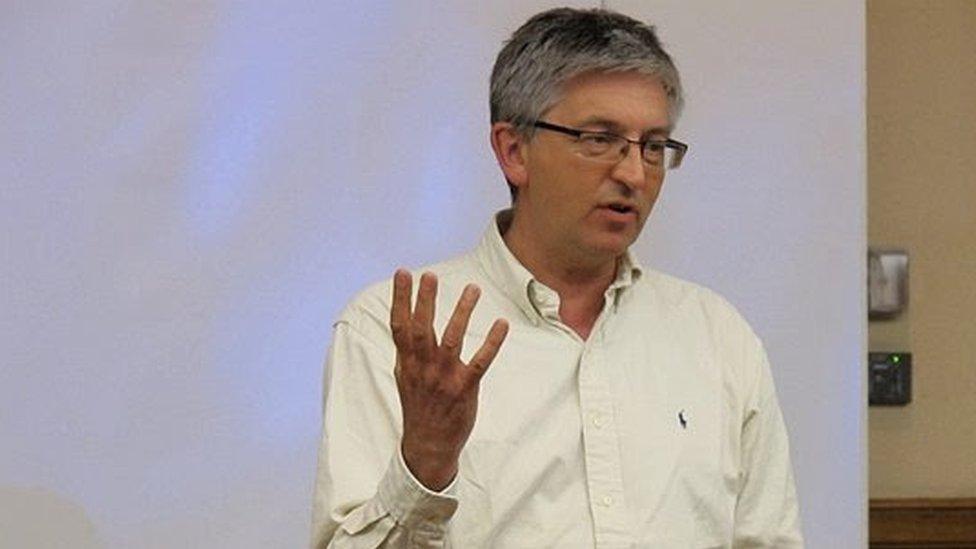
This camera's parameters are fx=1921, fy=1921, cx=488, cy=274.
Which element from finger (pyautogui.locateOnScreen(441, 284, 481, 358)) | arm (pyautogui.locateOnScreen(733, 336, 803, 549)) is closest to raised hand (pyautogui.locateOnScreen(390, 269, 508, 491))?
finger (pyautogui.locateOnScreen(441, 284, 481, 358))

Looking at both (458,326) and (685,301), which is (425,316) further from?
(685,301)

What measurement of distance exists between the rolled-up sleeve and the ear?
0.25m

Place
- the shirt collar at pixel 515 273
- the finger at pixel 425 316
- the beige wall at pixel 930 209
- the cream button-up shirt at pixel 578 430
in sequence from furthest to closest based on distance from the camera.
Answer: the beige wall at pixel 930 209
the shirt collar at pixel 515 273
the cream button-up shirt at pixel 578 430
the finger at pixel 425 316

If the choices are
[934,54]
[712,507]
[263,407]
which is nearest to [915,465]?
[934,54]

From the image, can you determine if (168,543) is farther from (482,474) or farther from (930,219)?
(930,219)

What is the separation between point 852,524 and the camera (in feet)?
10.4

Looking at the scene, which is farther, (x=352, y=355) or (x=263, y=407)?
(x=263, y=407)

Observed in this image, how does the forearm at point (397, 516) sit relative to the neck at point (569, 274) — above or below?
below

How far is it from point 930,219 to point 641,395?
64.5 inches

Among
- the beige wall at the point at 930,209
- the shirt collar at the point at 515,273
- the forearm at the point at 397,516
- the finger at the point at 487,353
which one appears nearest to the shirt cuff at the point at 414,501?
the forearm at the point at 397,516

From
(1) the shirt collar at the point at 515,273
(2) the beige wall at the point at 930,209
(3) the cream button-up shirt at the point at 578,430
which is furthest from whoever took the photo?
(2) the beige wall at the point at 930,209

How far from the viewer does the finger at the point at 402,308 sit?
1.81 metres

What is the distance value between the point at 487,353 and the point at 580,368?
0.31m

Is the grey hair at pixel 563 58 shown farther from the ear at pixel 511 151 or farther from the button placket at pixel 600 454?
the button placket at pixel 600 454
